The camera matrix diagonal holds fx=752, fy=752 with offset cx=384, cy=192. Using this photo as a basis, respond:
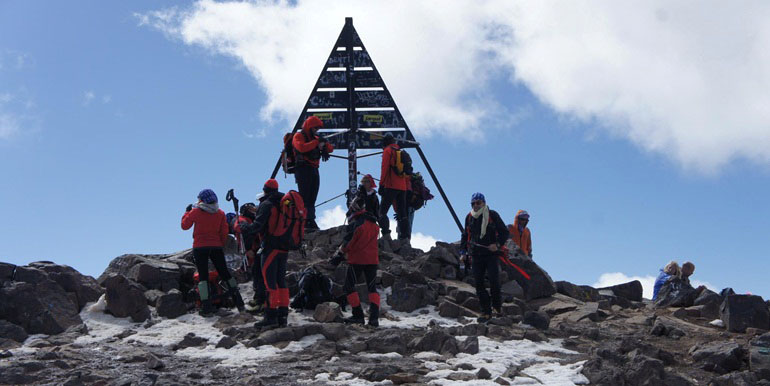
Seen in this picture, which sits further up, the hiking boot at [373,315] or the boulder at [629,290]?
the boulder at [629,290]

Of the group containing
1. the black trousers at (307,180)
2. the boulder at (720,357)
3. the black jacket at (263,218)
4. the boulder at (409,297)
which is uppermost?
the black trousers at (307,180)

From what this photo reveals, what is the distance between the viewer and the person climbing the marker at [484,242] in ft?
41.7

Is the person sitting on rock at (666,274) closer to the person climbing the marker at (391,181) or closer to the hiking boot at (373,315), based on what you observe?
the person climbing the marker at (391,181)

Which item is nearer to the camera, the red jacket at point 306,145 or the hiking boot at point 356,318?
the hiking boot at point 356,318

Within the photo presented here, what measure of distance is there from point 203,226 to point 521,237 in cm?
773

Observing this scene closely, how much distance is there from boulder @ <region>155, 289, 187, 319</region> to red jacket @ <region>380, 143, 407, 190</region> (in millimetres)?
5043

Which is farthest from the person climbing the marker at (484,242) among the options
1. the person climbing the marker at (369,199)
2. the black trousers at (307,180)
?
the black trousers at (307,180)

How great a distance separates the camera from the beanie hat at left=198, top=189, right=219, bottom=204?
12.7 metres

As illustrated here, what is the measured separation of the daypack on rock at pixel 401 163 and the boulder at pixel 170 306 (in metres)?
5.27

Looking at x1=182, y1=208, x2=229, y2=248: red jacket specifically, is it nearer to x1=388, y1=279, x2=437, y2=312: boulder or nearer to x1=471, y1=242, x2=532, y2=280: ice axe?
x1=388, y1=279, x2=437, y2=312: boulder

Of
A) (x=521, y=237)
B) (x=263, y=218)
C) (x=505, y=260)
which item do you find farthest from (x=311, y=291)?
(x=521, y=237)

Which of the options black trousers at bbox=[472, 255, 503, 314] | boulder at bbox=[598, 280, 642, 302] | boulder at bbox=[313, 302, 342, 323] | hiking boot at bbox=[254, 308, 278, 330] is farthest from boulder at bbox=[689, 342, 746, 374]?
boulder at bbox=[598, 280, 642, 302]

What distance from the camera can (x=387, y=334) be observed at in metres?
11.0

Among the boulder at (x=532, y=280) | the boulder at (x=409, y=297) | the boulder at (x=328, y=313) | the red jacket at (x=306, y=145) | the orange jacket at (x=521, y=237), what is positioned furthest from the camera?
the orange jacket at (x=521, y=237)
